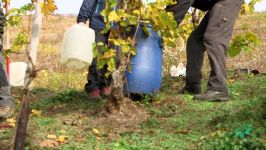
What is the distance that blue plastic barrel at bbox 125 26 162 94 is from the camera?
4.12 metres

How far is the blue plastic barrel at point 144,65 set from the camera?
412 centimetres

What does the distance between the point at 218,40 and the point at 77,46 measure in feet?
4.39

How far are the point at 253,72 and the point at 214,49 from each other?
2.24 meters

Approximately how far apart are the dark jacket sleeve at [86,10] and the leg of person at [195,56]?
1058mm

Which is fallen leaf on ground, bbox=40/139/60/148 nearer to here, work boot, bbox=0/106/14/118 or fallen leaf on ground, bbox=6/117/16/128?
fallen leaf on ground, bbox=6/117/16/128

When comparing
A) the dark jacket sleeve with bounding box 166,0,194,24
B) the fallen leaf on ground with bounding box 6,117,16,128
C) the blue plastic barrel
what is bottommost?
the fallen leaf on ground with bounding box 6,117,16,128

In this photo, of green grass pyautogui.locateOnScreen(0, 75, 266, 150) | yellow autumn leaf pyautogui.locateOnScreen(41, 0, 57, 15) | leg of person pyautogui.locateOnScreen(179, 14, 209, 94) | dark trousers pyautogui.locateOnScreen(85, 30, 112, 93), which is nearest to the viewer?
yellow autumn leaf pyautogui.locateOnScreen(41, 0, 57, 15)

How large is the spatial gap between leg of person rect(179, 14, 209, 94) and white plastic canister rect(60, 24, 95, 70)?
1.33 m

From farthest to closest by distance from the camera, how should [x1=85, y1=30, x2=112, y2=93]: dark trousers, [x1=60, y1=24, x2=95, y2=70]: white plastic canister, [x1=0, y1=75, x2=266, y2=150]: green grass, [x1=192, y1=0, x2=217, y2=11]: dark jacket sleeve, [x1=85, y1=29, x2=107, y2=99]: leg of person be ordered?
[x1=85, y1=30, x2=112, y2=93]: dark trousers < [x1=85, y1=29, x2=107, y2=99]: leg of person < [x1=192, y1=0, x2=217, y2=11]: dark jacket sleeve < [x1=60, y1=24, x2=95, y2=70]: white plastic canister < [x1=0, y1=75, x2=266, y2=150]: green grass

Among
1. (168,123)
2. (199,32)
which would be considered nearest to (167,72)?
(199,32)

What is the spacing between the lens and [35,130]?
10.9 ft

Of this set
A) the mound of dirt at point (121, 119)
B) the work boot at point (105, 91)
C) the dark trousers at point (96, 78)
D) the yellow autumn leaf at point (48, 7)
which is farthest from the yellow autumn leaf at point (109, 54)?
the dark trousers at point (96, 78)

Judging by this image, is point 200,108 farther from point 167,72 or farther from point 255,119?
point 167,72

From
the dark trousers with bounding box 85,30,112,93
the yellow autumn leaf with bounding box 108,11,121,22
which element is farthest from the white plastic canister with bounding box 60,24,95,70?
the dark trousers with bounding box 85,30,112,93
